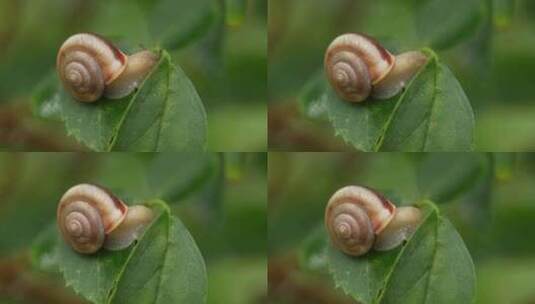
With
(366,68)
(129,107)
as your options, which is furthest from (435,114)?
(129,107)

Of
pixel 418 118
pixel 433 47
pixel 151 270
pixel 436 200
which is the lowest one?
pixel 151 270

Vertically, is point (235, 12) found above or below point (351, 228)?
above

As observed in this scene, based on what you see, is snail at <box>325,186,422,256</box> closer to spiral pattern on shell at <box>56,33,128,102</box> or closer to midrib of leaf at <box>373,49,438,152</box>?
midrib of leaf at <box>373,49,438,152</box>

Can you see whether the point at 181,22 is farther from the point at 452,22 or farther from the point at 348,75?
the point at 452,22

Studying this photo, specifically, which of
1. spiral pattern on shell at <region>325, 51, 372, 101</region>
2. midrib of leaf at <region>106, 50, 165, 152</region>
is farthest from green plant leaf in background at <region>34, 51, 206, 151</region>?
spiral pattern on shell at <region>325, 51, 372, 101</region>

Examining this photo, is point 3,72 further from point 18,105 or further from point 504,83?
point 504,83

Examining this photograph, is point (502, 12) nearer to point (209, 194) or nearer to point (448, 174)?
point (448, 174)

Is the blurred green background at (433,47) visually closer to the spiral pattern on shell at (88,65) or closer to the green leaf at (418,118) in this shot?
the green leaf at (418,118)
